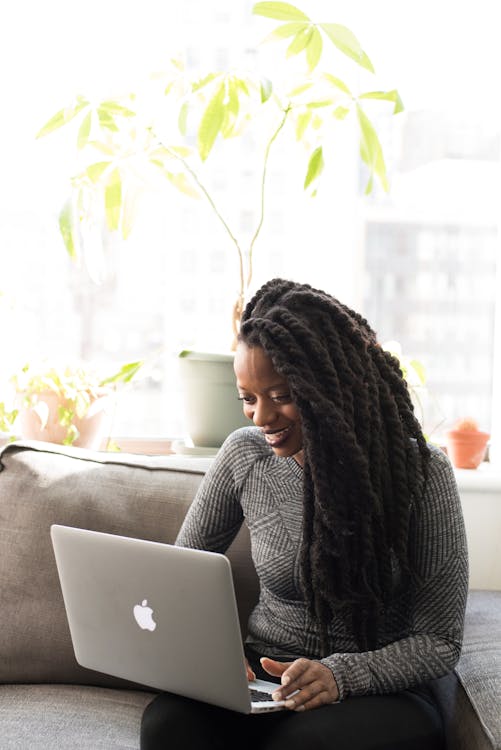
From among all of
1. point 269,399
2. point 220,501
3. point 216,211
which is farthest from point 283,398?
point 216,211

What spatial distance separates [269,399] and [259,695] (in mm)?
430

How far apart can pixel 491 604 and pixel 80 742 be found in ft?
2.53

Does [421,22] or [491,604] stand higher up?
[421,22]

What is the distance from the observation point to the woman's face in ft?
4.59

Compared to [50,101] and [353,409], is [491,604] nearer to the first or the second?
[353,409]

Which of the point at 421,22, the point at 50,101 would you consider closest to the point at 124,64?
the point at 50,101

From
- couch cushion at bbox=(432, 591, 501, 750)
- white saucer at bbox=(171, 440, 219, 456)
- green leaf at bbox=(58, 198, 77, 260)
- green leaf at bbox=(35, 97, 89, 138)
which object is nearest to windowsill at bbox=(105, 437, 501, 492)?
white saucer at bbox=(171, 440, 219, 456)

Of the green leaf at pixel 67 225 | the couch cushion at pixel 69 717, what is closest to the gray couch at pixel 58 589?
the couch cushion at pixel 69 717

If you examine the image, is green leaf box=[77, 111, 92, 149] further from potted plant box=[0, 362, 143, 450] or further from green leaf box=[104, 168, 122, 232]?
potted plant box=[0, 362, 143, 450]

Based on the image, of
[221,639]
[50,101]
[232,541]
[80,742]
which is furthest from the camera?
[50,101]

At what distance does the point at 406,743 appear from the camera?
1.25m

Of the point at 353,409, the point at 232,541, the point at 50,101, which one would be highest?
the point at 50,101

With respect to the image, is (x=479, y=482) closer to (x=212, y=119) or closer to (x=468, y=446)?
(x=468, y=446)

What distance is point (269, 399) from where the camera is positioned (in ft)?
4.62
